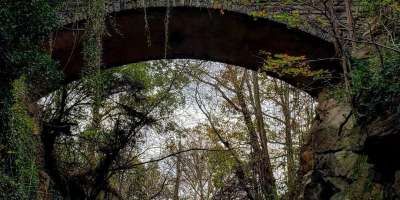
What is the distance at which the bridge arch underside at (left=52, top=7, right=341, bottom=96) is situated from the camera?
262 inches

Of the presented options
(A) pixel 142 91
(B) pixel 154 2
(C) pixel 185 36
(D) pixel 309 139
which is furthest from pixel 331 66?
(A) pixel 142 91

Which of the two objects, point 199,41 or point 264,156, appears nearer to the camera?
point 199,41

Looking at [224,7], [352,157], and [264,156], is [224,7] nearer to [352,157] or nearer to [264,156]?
[352,157]

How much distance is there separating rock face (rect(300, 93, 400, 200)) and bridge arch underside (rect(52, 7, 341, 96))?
2.20 feet

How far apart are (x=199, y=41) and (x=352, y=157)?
3106mm

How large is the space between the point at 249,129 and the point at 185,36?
8.83 ft

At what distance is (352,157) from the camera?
5277 mm

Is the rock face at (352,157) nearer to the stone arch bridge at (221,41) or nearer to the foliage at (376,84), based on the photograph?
the stone arch bridge at (221,41)

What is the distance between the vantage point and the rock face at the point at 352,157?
450 cm

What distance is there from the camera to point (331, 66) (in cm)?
698

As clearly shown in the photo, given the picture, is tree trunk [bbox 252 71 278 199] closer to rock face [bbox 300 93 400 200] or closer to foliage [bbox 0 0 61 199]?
rock face [bbox 300 93 400 200]

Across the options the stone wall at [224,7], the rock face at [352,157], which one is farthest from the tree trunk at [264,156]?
the stone wall at [224,7]

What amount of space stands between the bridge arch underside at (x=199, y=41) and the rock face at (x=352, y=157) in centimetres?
67

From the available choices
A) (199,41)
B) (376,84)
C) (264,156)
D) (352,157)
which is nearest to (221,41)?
(199,41)
